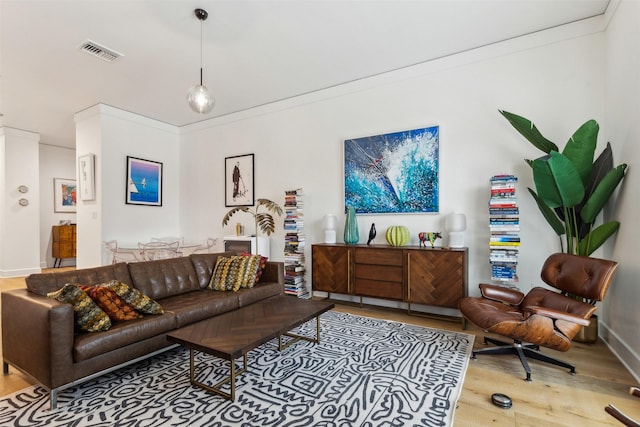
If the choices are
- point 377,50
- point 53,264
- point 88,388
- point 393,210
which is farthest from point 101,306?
point 53,264

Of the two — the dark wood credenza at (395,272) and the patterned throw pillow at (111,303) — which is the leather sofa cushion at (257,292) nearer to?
the dark wood credenza at (395,272)

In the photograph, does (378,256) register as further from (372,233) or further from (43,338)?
(43,338)

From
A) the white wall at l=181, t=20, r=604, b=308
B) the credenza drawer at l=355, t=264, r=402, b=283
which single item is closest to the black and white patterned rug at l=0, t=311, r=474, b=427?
the credenza drawer at l=355, t=264, r=402, b=283

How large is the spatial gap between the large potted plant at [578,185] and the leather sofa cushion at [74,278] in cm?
411

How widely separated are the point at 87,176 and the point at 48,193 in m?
3.57

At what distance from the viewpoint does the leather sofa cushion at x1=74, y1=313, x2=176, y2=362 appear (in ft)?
6.88

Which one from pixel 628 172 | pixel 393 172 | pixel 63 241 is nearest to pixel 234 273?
pixel 393 172

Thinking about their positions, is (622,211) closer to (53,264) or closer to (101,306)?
(101,306)

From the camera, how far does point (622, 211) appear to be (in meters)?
2.77

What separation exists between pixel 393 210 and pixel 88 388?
3664mm

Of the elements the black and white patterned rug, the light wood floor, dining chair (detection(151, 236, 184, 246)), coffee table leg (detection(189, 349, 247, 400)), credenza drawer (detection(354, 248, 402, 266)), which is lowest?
the light wood floor

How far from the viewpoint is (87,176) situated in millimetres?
5633

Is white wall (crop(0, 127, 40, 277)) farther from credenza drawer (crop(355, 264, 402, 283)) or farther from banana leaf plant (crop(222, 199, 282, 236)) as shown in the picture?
credenza drawer (crop(355, 264, 402, 283))

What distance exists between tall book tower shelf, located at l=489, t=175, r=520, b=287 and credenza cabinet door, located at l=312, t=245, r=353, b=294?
1.71 m
